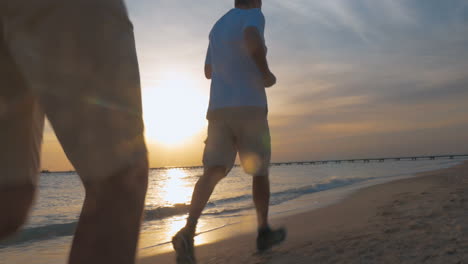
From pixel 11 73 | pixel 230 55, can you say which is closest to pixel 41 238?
pixel 230 55

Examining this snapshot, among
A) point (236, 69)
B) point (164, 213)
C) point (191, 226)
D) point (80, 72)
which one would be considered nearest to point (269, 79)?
point (236, 69)

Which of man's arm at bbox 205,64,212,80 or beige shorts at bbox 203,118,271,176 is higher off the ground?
man's arm at bbox 205,64,212,80

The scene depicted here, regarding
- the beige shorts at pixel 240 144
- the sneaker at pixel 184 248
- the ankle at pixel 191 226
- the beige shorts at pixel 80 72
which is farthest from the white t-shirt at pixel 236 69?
the beige shorts at pixel 80 72

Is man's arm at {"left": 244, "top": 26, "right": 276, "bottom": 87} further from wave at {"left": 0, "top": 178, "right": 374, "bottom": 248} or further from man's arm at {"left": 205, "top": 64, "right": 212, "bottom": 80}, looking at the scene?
wave at {"left": 0, "top": 178, "right": 374, "bottom": 248}

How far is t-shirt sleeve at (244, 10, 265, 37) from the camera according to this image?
2621mm

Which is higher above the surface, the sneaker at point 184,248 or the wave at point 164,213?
the sneaker at point 184,248

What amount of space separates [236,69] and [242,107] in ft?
0.94

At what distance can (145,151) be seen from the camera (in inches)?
25.7

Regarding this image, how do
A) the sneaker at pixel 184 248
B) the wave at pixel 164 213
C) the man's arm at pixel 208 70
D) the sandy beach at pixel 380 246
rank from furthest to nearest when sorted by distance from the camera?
the wave at pixel 164 213
the man's arm at pixel 208 70
the sneaker at pixel 184 248
the sandy beach at pixel 380 246

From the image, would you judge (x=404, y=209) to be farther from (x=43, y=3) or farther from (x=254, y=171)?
(x=43, y=3)

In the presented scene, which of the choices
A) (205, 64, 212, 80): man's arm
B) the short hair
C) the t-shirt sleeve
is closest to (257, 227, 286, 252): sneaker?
(205, 64, 212, 80): man's arm

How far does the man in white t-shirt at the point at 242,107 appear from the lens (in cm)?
263

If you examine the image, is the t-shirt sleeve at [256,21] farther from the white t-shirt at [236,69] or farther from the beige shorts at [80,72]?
the beige shorts at [80,72]

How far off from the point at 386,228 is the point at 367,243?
0.53m
